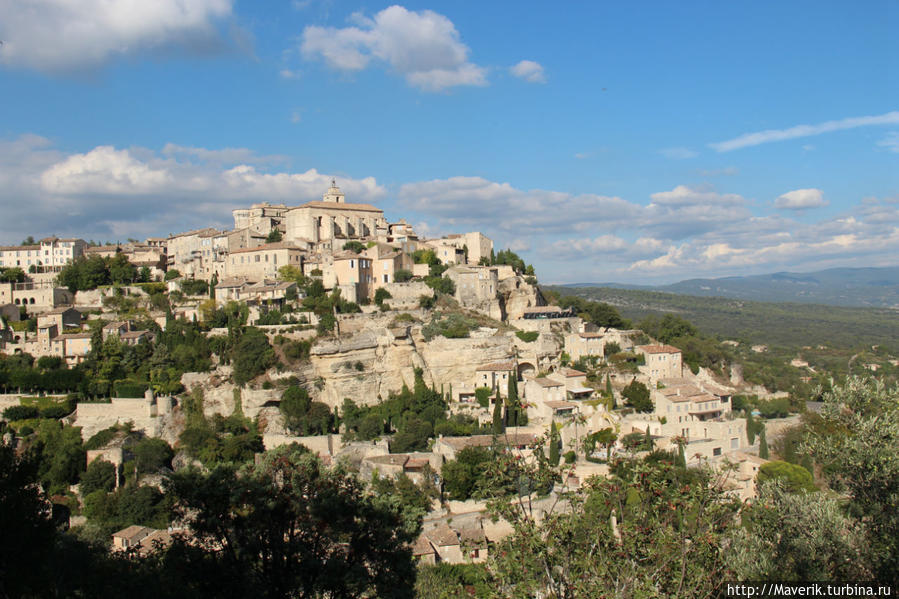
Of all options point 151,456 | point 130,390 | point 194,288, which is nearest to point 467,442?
point 151,456

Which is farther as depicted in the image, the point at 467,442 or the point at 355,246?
the point at 355,246

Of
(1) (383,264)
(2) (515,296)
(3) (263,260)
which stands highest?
(3) (263,260)

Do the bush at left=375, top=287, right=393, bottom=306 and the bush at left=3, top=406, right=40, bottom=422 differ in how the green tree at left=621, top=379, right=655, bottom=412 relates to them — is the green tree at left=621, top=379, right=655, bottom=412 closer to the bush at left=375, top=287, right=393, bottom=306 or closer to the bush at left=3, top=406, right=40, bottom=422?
the bush at left=375, top=287, right=393, bottom=306

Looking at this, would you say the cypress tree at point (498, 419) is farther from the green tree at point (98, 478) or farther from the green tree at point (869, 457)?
the green tree at point (869, 457)

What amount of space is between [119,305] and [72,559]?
31074mm

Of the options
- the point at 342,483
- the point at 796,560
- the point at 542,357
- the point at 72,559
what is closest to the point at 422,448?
the point at 542,357

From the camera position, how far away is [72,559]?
19797mm

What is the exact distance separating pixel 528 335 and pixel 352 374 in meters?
12.2

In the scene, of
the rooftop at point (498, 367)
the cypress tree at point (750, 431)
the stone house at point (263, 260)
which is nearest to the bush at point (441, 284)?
the rooftop at point (498, 367)

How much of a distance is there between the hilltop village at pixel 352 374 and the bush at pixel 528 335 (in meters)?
0.14

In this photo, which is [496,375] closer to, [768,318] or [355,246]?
[355,246]

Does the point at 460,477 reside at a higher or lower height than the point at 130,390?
lower

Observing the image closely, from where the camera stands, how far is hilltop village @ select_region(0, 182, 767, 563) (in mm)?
33469

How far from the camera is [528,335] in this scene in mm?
43094
